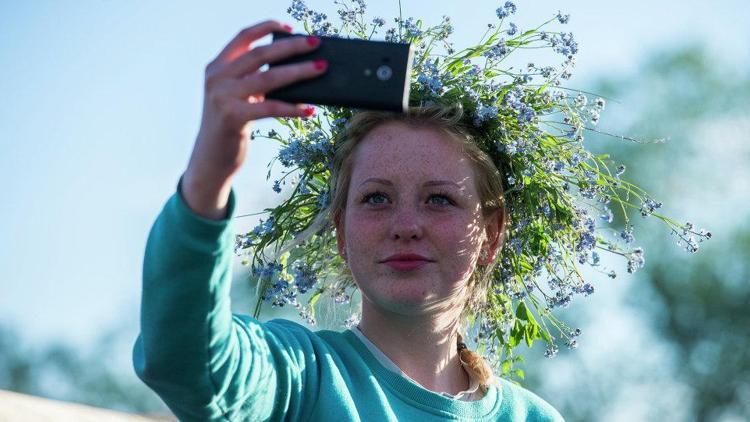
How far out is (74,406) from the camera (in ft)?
10.2

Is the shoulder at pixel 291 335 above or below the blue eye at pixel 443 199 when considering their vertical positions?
below

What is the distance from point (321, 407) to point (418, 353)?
1.63 feet

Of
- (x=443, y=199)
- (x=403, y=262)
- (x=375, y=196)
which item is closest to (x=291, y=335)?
(x=403, y=262)

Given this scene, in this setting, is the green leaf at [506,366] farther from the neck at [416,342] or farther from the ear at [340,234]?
the ear at [340,234]

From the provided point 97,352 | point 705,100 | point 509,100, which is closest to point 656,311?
point 705,100

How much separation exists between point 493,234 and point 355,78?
1.42 metres

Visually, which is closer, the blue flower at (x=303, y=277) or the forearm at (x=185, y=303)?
the forearm at (x=185, y=303)

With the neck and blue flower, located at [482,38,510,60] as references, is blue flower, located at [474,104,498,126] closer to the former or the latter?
blue flower, located at [482,38,510,60]

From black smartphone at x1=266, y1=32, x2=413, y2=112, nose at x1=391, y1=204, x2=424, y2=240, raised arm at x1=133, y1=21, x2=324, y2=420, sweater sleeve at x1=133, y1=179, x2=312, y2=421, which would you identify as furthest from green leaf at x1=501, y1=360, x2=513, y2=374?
black smartphone at x1=266, y1=32, x2=413, y2=112

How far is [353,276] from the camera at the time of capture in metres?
3.59

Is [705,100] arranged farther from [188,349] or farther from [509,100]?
[188,349]

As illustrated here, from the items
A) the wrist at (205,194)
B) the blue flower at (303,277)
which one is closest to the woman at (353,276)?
the wrist at (205,194)

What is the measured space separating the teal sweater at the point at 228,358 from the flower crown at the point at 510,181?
0.65m

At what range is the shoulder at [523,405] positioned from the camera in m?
3.70
